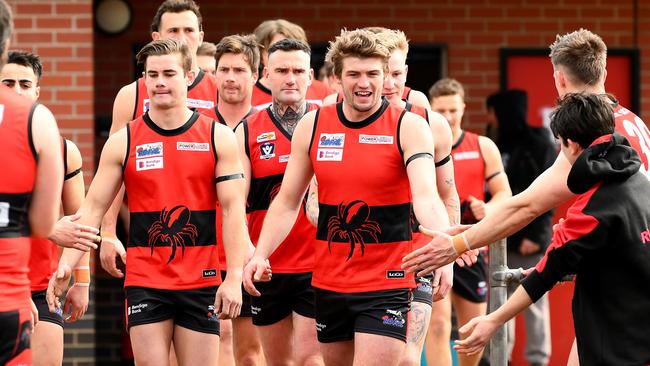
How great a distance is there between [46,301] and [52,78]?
3329 millimetres

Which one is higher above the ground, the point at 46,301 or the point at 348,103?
the point at 348,103

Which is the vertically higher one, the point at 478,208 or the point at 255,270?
the point at 478,208

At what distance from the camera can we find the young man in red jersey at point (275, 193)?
26.9 ft

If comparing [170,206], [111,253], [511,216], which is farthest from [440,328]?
[511,216]

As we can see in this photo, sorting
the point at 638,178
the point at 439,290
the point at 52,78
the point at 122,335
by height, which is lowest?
the point at 122,335

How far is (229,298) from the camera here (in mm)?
7133

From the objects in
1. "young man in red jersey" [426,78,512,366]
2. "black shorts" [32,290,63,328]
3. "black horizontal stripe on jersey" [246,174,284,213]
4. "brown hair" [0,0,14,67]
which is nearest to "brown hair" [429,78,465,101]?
"young man in red jersey" [426,78,512,366]

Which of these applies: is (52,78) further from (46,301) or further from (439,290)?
(439,290)

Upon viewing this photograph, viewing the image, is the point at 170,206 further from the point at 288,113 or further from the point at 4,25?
the point at 4,25

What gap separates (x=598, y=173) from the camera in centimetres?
553

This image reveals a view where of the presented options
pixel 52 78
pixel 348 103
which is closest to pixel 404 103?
pixel 348 103

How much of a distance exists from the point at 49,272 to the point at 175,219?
2.89 feet

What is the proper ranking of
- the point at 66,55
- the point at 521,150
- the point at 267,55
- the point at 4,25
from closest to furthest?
1. the point at 4,25
2. the point at 267,55
3. the point at 66,55
4. the point at 521,150

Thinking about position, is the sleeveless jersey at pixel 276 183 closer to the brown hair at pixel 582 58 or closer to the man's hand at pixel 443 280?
the man's hand at pixel 443 280
